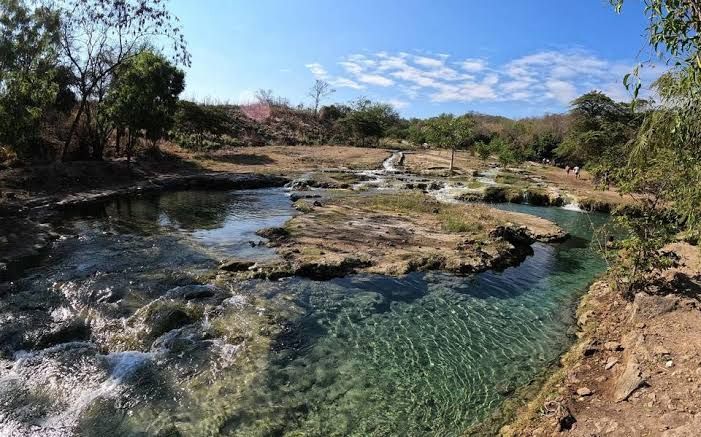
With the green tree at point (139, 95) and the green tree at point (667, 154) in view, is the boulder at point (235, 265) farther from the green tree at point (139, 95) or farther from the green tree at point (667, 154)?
the green tree at point (139, 95)

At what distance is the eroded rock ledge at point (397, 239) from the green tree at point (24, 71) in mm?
13169

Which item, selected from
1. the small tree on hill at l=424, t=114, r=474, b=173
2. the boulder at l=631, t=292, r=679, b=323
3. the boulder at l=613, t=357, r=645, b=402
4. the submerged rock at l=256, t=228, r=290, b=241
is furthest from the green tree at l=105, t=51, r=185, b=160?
the boulder at l=613, t=357, r=645, b=402

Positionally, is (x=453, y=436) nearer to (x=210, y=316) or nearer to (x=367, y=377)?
(x=367, y=377)

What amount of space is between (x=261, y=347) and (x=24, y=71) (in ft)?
73.6

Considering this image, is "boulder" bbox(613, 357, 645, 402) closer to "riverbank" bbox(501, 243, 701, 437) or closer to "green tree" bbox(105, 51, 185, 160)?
"riverbank" bbox(501, 243, 701, 437)

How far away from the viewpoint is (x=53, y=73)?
25.9m

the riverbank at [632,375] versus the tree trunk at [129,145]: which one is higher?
the tree trunk at [129,145]

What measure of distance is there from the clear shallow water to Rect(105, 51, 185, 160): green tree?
59.2ft

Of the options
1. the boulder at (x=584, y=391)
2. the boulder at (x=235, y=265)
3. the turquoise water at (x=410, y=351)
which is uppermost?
the boulder at (x=235, y=265)

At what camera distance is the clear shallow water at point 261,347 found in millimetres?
8117

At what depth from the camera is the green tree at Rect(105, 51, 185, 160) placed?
32.2 m

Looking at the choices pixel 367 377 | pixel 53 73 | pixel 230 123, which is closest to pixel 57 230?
pixel 53 73

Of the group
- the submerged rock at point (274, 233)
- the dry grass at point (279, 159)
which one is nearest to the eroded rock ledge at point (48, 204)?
the dry grass at point (279, 159)

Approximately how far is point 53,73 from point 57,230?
1165 cm
